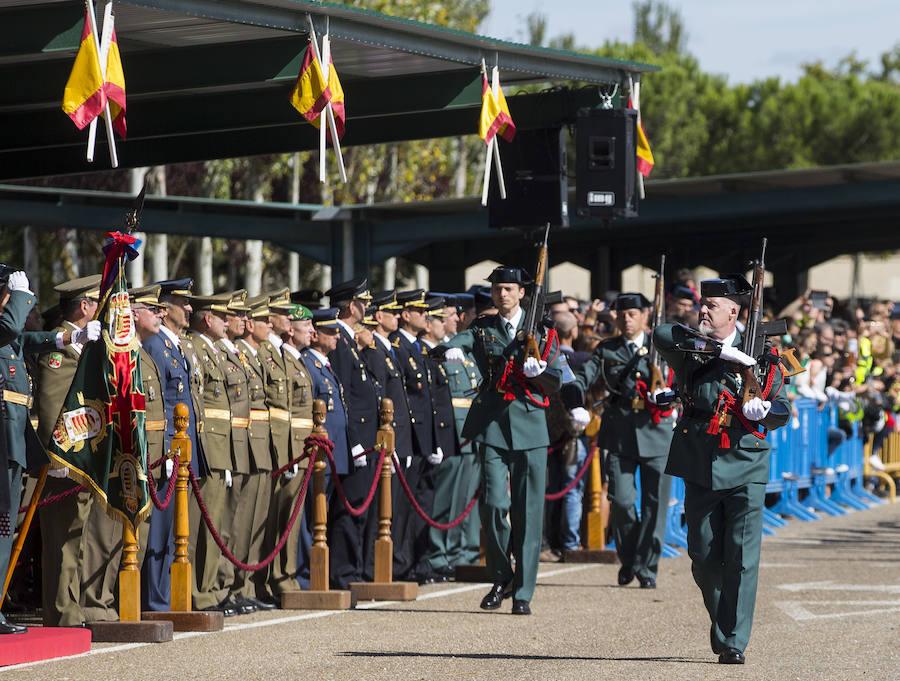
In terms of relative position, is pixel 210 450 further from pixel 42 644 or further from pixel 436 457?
pixel 436 457

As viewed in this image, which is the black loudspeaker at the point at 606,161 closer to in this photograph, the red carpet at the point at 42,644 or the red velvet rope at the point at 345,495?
the red velvet rope at the point at 345,495

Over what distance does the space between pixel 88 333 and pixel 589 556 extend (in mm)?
6307

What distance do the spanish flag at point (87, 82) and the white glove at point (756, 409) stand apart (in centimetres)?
380

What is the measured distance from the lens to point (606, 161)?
1288 cm

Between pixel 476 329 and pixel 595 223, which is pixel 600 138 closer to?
pixel 476 329

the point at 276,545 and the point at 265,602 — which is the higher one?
the point at 276,545

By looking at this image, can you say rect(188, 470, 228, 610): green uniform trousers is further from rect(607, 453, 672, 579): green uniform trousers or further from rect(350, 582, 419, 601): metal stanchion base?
rect(607, 453, 672, 579): green uniform trousers

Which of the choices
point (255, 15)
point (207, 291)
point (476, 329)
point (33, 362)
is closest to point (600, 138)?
point (476, 329)

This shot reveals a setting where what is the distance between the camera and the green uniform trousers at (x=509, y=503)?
1118 cm

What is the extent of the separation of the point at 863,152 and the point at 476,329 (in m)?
53.4

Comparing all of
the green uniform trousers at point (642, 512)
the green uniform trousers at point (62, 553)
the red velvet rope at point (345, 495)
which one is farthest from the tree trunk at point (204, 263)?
the green uniform trousers at point (62, 553)


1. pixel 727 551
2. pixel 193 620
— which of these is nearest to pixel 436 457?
pixel 193 620

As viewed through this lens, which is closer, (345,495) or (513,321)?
(513,321)

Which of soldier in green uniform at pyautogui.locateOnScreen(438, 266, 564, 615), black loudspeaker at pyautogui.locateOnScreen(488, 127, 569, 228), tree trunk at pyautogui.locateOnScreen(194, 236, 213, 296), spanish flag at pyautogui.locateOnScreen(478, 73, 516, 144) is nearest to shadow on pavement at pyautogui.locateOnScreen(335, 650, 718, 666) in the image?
soldier in green uniform at pyautogui.locateOnScreen(438, 266, 564, 615)
